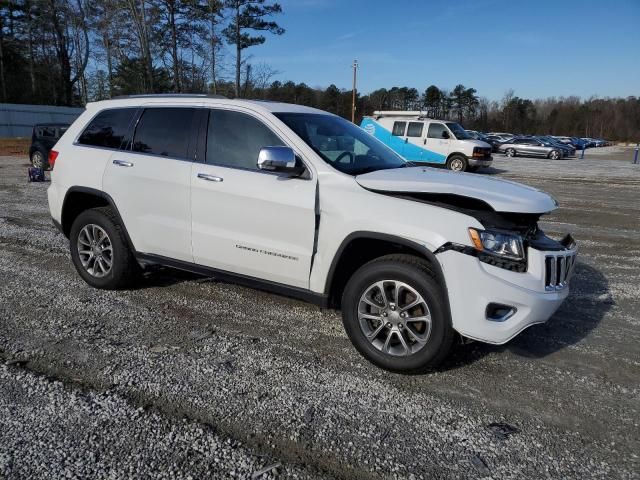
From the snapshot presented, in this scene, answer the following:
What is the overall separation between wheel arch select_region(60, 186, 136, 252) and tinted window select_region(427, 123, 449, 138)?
638 inches

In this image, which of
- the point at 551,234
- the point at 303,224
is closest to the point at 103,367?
the point at 303,224

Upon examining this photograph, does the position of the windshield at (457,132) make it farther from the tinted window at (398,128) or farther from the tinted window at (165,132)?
the tinted window at (165,132)

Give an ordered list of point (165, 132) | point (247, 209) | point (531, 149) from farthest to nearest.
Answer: point (531, 149) < point (165, 132) < point (247, 209)

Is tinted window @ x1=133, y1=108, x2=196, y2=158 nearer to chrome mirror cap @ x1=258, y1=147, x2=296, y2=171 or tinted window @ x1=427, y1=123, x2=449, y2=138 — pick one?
chrome mirror cap @ x1=258, y1=147, x2=296, y2=171

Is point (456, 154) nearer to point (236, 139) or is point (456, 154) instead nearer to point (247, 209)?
point (236, 139)

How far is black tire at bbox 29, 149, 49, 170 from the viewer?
1623 cm

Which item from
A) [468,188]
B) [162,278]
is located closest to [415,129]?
[162,278]

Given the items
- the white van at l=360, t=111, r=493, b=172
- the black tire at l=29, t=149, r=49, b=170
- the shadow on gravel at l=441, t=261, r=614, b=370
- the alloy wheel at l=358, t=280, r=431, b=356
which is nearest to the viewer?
the alloy wheel at l=358, t=280, r=431, b=356

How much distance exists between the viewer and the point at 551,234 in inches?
316

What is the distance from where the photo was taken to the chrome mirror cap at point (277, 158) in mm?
3436

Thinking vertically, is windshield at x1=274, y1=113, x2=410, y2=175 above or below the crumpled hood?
above

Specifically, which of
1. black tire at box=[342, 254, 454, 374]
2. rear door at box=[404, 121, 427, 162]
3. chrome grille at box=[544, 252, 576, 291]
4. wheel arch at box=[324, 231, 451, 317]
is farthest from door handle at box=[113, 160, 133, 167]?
rear door at box=[404, 121, 427, 162]

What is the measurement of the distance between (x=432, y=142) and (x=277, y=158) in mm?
16868

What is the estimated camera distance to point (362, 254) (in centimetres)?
369
